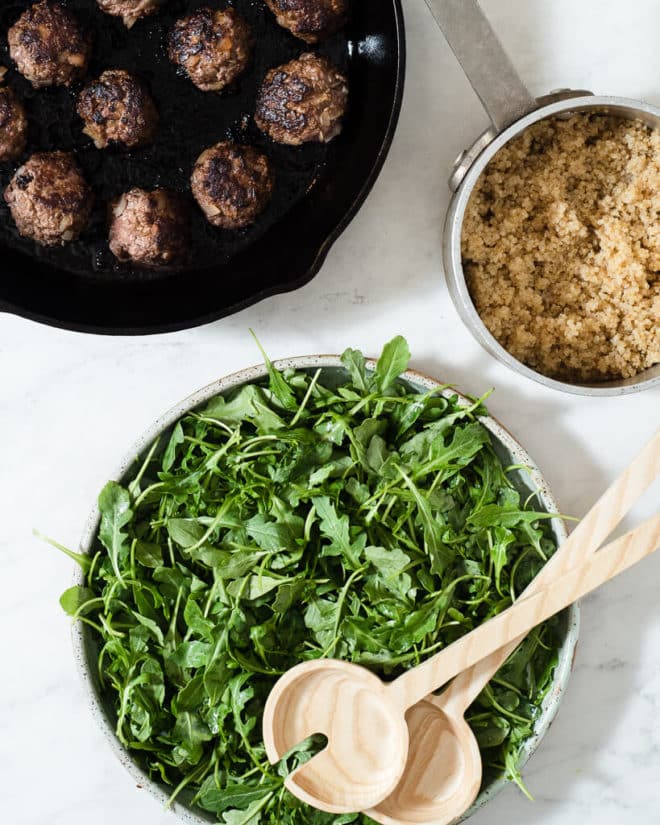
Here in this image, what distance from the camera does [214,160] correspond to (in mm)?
1590

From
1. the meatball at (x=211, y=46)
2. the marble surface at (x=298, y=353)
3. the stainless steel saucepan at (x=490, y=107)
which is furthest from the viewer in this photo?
the marble surface at (x=298, y=353)

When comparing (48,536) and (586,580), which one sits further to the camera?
(48,536)

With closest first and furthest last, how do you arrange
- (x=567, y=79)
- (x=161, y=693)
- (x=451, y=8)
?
(x=451, y=8) < (x=161, y=693) < (x=567, y=79)

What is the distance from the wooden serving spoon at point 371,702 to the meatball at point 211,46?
1.10 m

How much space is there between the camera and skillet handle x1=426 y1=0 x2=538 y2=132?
1.47 meters

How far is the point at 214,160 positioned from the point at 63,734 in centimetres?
122

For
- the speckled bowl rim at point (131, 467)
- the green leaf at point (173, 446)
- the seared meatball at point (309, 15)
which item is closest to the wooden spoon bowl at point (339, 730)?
the speckled bowl rim at point (131, 467)

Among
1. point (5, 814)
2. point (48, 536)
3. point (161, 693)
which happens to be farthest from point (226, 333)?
point (5, 814)

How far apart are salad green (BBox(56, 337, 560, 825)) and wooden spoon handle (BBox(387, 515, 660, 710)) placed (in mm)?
47

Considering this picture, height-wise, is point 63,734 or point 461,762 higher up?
point 63,734

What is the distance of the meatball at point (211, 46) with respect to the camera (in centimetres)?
157

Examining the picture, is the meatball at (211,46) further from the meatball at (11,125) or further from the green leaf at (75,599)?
the green leaf at (75,599)

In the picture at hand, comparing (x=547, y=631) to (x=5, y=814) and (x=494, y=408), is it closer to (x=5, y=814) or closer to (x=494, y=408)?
(x=494, y=408)

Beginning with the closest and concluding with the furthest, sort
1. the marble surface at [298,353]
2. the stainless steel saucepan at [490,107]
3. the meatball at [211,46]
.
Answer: the stainless steel saucepan at [490,107]
the meatball at [211,46]
the marble surface at [298,353]
